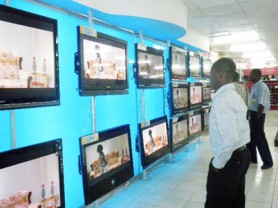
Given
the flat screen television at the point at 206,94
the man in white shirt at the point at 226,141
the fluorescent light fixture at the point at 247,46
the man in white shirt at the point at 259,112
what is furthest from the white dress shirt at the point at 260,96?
the fluorescent light fixture at the point at 247,46

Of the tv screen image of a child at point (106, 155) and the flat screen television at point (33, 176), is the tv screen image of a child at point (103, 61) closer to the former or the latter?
the tv screen image of a child at point (106, 155)

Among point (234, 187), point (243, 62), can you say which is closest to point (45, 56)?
point (234, 187)

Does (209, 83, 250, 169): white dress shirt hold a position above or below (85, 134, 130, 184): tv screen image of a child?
above

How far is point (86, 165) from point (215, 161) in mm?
1178

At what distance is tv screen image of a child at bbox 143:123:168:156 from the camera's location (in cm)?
380

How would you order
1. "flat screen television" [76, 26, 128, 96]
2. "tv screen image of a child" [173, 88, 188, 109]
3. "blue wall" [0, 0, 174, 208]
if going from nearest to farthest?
1. "blue wall" [0, 0, 174, 208]
2. "flat screen television" [76, 26, 128, 96]
3. "tv screen image of a child" [173, 88, 188, 109]

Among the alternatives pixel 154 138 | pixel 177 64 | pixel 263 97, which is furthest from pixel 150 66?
pixel 263 97

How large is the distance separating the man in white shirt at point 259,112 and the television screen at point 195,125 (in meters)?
1.24

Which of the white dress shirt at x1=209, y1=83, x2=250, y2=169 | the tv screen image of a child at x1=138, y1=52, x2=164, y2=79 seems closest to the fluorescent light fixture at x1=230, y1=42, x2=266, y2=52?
the tv screen image of a child at x1=138, y1=52, x2=164, y2=79

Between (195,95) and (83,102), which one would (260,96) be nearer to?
(195,95)

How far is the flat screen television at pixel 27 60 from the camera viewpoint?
180 centimetres

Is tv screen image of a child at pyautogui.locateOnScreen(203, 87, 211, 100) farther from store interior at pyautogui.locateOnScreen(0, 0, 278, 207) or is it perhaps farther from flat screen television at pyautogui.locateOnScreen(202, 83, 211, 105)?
store interior at pyautogui.locateOnScreen(0, 0, 278, 207)

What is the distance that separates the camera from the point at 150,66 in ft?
13.1

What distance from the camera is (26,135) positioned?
8.09 feet
